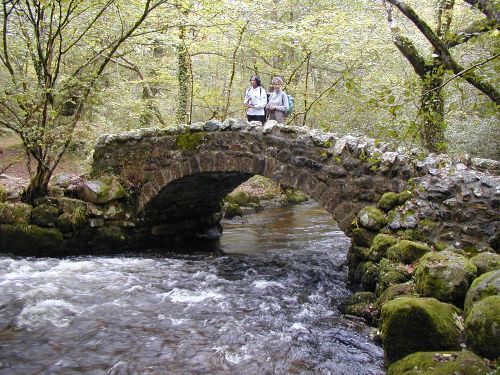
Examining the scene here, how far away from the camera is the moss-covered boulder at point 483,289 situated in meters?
3.24

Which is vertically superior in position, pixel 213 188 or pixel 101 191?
pixel 101 191

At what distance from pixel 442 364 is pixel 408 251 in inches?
87.0

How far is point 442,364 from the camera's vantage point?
2.79 meters

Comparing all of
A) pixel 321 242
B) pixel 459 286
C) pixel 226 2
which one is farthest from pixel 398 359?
pixel 226 2

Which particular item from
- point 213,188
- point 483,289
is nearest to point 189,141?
point 213,188

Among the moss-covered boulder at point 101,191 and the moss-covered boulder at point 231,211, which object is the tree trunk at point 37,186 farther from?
the moss-covered boulder at point 231,211

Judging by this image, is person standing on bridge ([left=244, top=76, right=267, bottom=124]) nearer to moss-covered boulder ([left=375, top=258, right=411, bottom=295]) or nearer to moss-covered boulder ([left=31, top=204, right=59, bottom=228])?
moss-covered boulder ([left=31, top=204, right=59, bottom=228])

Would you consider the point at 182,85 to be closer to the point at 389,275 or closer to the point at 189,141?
the point at 189,141

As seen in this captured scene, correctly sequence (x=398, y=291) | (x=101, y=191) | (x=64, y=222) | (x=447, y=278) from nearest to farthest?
(x=447, y=278)
(x=398, y=291)
(x=64, y=222)
(x=101, y=191)

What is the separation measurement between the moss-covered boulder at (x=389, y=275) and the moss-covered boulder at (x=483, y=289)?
1134 millimetres

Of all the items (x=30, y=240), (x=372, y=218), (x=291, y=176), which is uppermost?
(x=291, y=176)

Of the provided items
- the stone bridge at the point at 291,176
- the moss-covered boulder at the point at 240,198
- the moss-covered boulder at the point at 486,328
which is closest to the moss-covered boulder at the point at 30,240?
the stone bridge at the point at 291,176

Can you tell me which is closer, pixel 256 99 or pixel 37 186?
pixel 37 186

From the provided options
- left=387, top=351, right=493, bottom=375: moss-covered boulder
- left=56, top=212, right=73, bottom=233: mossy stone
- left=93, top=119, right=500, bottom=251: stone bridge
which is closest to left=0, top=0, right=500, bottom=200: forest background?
left=93, top=119, right=500, bottom=251: stone bridge
